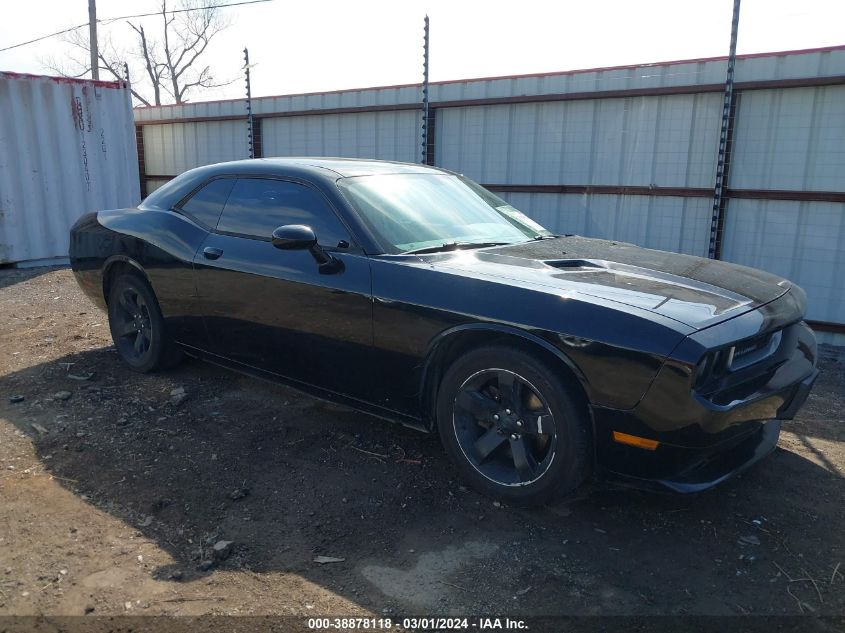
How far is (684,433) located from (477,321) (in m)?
0.99

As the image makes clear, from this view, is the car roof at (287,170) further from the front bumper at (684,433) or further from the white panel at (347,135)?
the white panel at (347,135)

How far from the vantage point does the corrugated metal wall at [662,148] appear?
21.1ft

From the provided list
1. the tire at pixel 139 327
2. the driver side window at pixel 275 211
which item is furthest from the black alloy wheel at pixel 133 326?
the driver side window at pixel 275 211

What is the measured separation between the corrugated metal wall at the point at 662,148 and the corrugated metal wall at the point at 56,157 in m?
3.94

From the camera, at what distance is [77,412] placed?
14.1ft

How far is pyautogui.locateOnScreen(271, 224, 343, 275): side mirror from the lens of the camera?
3475 millimetres

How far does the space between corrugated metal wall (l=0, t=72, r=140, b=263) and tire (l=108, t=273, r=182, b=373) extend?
19.4 feet

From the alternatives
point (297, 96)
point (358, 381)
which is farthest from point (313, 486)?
point (297, 96)

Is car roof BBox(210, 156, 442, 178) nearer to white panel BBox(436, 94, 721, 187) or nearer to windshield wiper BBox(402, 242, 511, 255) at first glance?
windshield wiper BBox(402, 242, 511, 255)

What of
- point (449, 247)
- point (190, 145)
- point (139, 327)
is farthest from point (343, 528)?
point (190, 145)

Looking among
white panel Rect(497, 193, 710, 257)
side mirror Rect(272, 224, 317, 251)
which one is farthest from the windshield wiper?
white panel Rect(497, 193, 710, 257)

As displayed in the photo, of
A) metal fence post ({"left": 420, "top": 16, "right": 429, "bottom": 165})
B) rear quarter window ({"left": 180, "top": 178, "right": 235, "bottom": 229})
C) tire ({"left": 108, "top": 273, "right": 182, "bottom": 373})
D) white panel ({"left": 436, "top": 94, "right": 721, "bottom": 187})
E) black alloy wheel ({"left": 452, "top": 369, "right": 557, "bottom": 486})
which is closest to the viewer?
black alloy wheel ({"left": 452, "top": 369, "right": 557, "bottom": 486})

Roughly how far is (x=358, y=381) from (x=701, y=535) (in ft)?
5.91

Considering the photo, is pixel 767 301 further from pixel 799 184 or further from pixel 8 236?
pixel 8 236
